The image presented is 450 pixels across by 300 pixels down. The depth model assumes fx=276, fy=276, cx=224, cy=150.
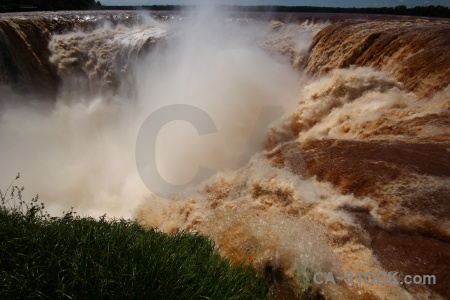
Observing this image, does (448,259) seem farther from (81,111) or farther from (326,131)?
(81,111)

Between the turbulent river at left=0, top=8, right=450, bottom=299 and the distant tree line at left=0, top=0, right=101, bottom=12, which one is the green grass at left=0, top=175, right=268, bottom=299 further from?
the distant tree line at left=0, top=0, right=101, bottom=12

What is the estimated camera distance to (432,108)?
15.1 ft

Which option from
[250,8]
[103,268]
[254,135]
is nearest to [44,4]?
[250,8]

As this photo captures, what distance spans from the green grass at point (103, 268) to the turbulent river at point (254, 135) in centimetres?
50

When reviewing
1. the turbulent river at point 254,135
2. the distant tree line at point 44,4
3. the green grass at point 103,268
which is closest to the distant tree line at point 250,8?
the distant tree line at point 44,4

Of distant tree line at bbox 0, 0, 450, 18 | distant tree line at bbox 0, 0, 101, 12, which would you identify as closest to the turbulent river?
distant tree line at bbox 0, 0, 450, 18

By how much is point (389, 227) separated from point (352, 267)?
1.94 feet

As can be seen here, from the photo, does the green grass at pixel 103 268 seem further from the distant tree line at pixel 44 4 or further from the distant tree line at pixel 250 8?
the distant tree line at pixel 44 4

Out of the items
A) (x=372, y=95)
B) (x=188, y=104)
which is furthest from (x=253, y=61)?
(x=372, y=95)

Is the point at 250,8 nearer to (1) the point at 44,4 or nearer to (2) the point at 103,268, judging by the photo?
(1) the point at 44,4

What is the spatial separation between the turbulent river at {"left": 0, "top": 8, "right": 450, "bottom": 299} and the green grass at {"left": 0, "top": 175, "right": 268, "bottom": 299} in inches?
19.8

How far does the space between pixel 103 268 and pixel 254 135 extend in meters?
5.33

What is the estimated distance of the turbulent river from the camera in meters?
2.90

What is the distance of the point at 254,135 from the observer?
7188 millimetres
